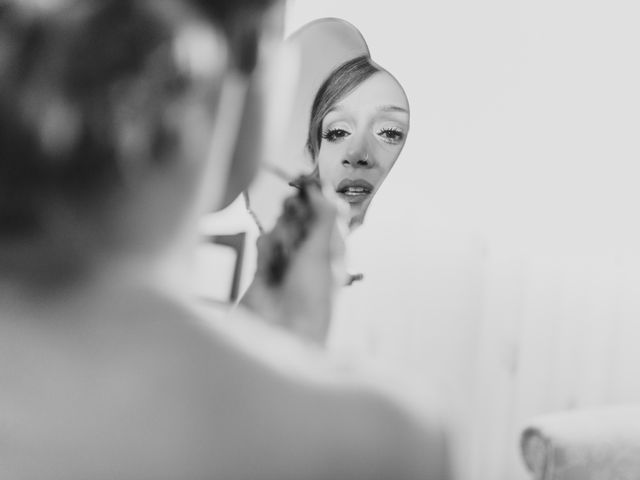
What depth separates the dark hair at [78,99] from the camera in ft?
0.91

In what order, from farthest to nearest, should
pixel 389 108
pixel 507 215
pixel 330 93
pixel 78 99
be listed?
pixel 507 215, pixel 389 108, pixel 330 93, pixel 78 99

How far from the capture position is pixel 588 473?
4.55 ft

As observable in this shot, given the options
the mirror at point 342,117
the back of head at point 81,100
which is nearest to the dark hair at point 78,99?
the back of head at point 81,100

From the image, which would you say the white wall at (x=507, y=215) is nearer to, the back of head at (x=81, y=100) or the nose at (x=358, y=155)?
the nose at (x=358, y=155)

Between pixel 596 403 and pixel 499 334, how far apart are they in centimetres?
37

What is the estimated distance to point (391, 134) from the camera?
1846 millimetres

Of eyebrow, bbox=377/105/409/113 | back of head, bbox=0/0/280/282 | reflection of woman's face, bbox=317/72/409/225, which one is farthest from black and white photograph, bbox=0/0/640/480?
eyebrow, bbox=377/105/409/113

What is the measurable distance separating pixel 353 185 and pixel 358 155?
7 centimetres

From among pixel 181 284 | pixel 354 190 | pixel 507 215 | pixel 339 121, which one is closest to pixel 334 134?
pixel 339 121

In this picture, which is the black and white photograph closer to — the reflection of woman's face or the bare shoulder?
the bare shoulder

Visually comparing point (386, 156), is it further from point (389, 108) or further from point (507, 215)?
point (507, 215)

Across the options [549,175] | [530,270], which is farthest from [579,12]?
[530,270]

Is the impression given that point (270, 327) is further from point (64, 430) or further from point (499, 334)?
point (499, 334)

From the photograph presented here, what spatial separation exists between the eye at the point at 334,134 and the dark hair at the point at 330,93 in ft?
0.12
